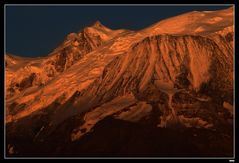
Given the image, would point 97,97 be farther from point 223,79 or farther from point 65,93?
point 223,79

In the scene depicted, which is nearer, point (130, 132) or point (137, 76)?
point (130, 132)
